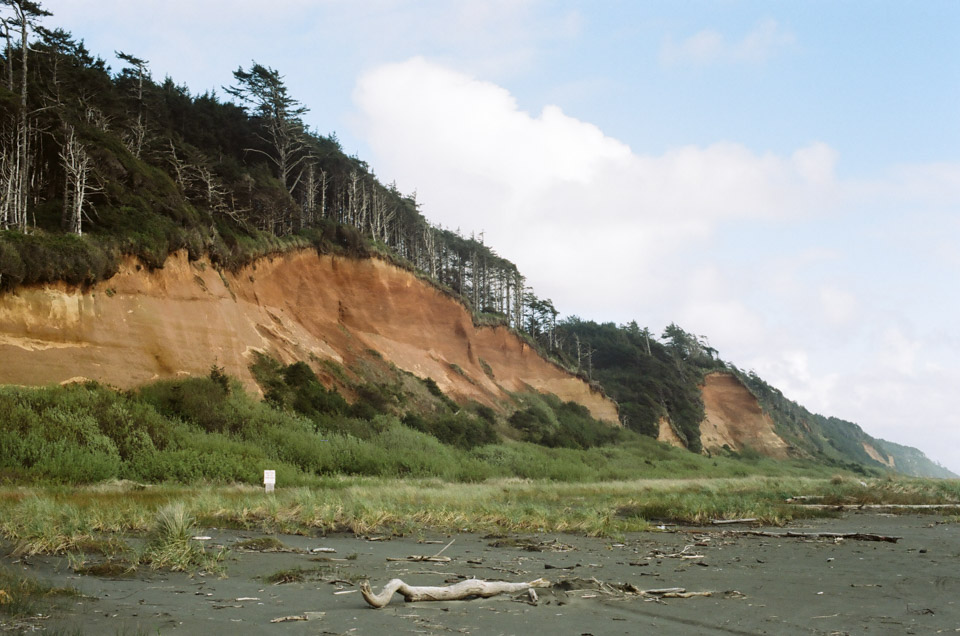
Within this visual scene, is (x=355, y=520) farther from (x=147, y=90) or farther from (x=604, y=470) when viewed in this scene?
(x=147, y=90)

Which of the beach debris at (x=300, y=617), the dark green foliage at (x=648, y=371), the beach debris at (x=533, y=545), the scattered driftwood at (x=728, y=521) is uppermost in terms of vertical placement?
the dark green foliage at (x=648, y=371)

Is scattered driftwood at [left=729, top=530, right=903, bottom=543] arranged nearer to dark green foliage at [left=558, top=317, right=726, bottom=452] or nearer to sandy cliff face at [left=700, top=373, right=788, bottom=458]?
dark green foliage at [left=558, top=317, right=726, bottom=452]

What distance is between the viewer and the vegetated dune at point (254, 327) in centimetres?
2320

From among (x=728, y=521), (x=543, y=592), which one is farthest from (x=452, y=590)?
(x=728, y=521)

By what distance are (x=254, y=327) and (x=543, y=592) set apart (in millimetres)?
29310

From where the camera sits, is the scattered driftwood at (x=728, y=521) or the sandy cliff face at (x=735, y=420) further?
the sandy cliff face at (x=735, y=420)

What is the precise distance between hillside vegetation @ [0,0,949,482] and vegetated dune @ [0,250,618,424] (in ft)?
2.86

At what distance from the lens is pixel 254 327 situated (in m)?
34.1

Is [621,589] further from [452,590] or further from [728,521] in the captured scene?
[728,521]

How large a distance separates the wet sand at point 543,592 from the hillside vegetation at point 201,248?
1259 centimetres

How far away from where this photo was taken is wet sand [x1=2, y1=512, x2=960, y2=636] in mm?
6145

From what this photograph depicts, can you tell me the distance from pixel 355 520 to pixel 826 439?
138 meters

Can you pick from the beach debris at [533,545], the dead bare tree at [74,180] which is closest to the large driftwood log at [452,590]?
the beach debris at [533,545]

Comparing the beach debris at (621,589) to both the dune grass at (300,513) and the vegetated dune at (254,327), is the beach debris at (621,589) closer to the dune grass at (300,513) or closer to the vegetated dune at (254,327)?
the dune grass at (300,513)
